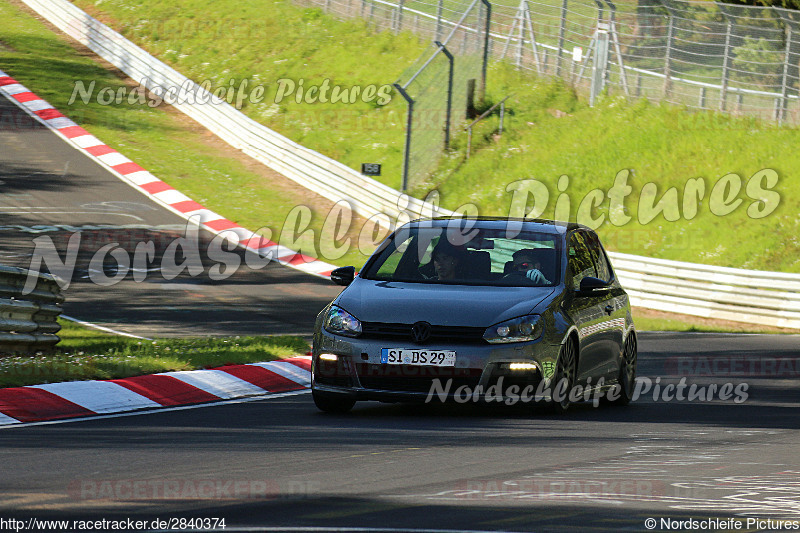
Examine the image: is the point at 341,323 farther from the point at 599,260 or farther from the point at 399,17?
the point at 399,17

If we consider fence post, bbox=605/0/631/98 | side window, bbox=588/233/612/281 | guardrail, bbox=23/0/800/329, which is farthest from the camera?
fence post, bbox=605/0/631/98

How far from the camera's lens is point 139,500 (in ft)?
21.4

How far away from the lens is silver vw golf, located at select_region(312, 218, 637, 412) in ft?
32.1

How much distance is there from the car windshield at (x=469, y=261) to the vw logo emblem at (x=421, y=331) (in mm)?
956

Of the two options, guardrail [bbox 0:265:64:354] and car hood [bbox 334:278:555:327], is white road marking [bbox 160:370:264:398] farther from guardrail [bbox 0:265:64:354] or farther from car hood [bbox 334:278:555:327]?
car hood [bbox 334:278:555:327]

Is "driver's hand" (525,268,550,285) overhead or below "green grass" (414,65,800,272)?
overhead

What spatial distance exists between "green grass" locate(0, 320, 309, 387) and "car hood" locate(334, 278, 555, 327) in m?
2.43

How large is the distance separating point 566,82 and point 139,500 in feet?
91.6

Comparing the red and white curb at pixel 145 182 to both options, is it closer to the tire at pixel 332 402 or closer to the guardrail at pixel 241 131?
the guardrail at pixel 241 131

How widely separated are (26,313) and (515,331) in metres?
5.04

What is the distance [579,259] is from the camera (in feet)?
37.7

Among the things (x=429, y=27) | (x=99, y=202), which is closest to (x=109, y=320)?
(x=99, y=202)

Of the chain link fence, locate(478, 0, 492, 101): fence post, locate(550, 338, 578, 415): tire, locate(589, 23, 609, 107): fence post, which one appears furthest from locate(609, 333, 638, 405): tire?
locate(478, 0, 492, 101): fence post

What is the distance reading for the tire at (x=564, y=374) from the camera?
1010cm
